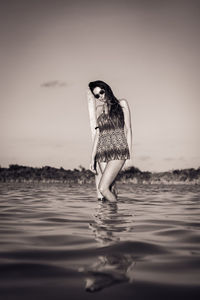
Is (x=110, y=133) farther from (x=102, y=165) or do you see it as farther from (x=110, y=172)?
(x=110, y=172)

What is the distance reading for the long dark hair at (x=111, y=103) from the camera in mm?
5855

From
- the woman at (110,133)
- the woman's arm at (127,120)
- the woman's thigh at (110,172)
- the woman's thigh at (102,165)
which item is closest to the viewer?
the woman's thigh at (110,172)

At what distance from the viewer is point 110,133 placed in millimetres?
6012

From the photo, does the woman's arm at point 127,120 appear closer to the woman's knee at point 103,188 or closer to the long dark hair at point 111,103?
the long dark hair at point 111,103

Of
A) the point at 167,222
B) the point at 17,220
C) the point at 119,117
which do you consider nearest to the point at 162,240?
the point at 167,222

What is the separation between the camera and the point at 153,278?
167cm

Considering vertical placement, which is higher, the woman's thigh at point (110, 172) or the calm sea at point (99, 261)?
the woman's thigh at point (110, 172)

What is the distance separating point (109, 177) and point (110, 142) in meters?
0.67

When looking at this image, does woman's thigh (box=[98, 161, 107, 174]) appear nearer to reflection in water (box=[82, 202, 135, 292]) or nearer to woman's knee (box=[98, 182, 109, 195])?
woman's knee (box=[98, 182, 109, 195])

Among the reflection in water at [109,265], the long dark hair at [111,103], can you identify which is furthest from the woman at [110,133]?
the reflection in water at [109,265]

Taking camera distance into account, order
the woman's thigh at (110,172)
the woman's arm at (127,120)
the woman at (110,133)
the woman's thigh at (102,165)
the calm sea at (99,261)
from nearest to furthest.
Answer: the calm sea at (99,261), the woman's thigh at (110,172), the woman at (110,133), the woman's arm at (127,120), the woman's thigh at (102,165)

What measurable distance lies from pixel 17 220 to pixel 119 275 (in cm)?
247

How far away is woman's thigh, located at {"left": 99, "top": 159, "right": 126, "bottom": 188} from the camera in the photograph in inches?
Answer: 220

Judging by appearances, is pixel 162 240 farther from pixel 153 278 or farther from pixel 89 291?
pixel 89 291
